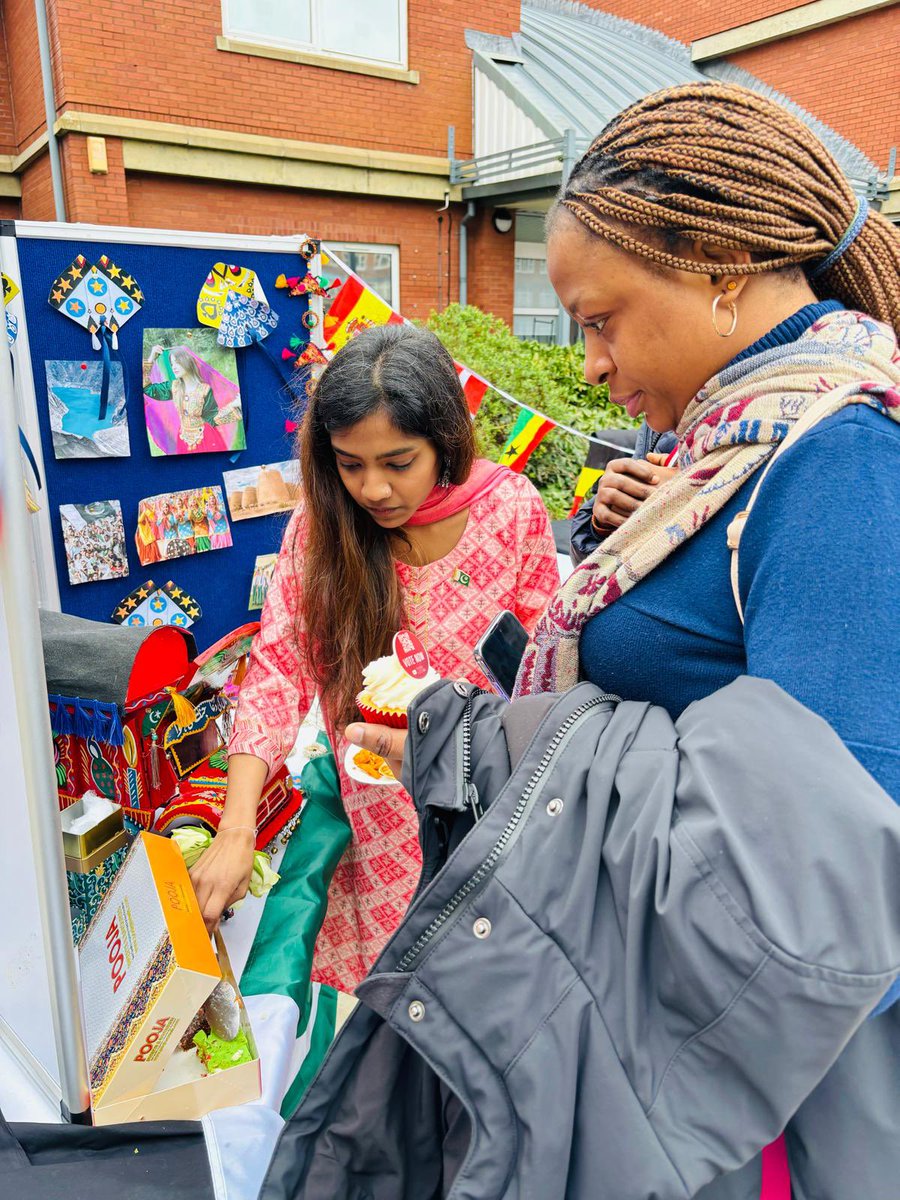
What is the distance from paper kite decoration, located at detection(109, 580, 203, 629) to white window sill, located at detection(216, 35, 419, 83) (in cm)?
767

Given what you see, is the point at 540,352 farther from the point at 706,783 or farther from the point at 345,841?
the point at 706,783

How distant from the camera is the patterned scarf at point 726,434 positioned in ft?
2.81

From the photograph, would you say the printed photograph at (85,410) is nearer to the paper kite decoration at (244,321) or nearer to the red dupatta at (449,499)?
the paper kite decoration at (244,321)

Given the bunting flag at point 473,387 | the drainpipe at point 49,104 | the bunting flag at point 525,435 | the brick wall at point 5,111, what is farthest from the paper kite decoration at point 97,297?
the brick wall at point 5,111

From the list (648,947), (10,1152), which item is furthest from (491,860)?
(10,1152)

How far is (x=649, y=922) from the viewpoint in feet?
2.33

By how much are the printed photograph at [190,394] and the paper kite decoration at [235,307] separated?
52mm

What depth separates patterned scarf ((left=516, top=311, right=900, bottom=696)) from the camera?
0.86 metres

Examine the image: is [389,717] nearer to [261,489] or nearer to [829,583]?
[829,583]

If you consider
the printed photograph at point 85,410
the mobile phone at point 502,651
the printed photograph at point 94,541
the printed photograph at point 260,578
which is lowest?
the printed photograph at point 260,578

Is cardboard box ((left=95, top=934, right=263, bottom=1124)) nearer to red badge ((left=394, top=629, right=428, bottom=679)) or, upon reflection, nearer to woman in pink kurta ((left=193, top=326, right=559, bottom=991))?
red badge ((left=394, top=629, right=428, bottom=679))

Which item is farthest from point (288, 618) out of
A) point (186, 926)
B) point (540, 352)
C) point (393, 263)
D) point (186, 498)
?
point (393, 263)

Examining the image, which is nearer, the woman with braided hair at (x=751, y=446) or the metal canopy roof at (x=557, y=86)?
the woman with braided hair at (x=751, y=446)

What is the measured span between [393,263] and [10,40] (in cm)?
468
